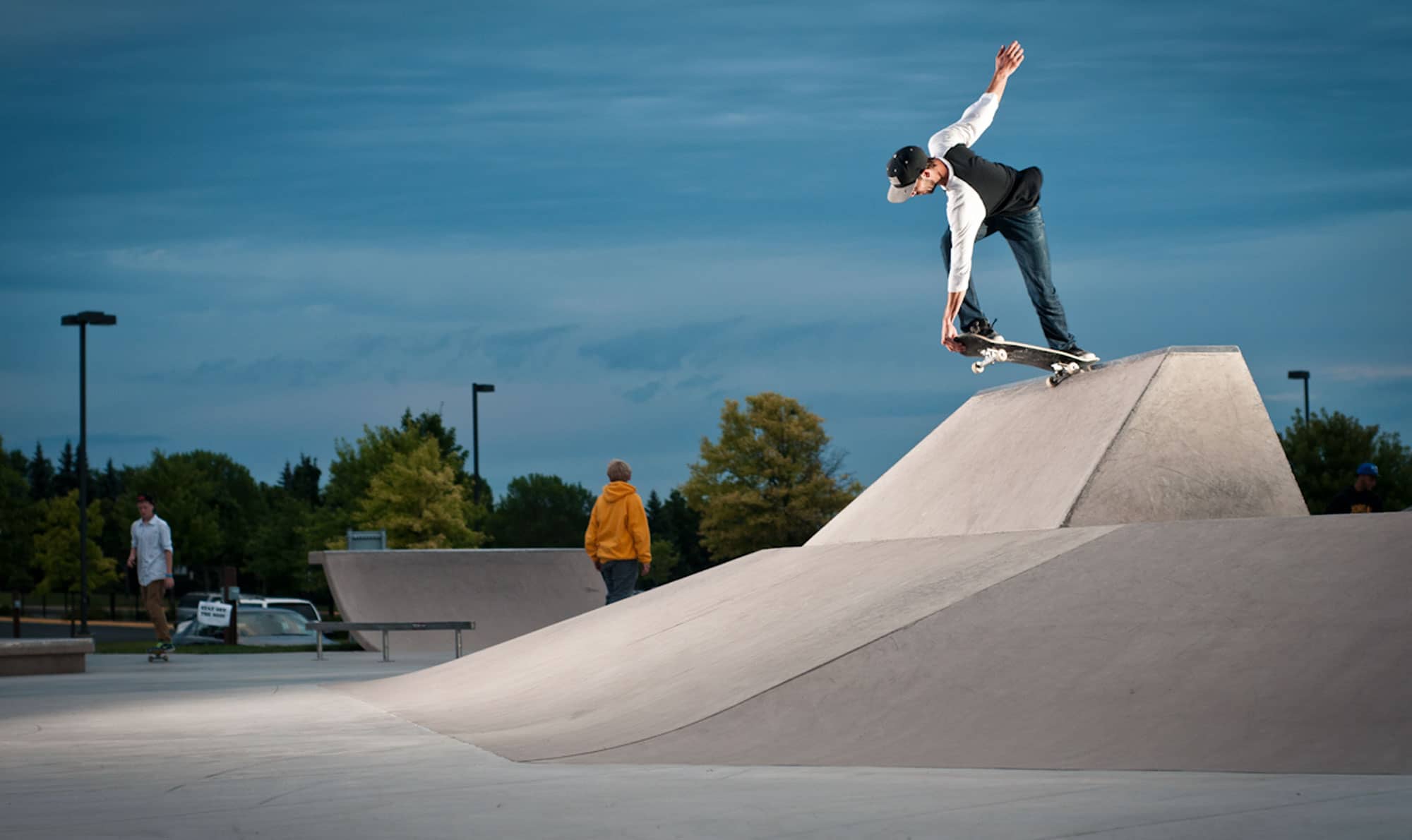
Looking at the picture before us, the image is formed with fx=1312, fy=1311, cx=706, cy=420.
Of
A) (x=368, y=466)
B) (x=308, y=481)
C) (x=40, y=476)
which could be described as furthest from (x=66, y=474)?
(x=368, y=466)

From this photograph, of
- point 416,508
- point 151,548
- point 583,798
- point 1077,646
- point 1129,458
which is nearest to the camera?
point 583,798

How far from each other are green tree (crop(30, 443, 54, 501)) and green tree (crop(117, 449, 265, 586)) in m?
46.7

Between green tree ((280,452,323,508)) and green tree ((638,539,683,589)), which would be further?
green tree ((280,452,323,508))

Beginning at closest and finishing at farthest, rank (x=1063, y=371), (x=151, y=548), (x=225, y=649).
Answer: (x=1063, y=371), (x=151, y=548), (x=225, y=649)

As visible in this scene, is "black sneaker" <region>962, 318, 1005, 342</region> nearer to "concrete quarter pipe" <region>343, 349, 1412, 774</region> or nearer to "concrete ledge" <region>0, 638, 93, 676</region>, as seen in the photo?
"concrete quarter pipe" <region>343, 349, 1412, 774</region>

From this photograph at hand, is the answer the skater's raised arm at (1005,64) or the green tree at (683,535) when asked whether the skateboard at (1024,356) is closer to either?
the skater's raised arm at (1005,64)

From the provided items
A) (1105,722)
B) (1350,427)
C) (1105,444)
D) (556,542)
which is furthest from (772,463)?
(1105,722)

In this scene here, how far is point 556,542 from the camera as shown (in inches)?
2514

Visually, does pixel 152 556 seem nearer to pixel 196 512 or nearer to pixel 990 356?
pixel 990 356

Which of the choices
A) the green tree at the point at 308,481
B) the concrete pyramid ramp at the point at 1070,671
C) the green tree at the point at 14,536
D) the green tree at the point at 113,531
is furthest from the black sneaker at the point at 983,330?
the green tree at the point at 308,481

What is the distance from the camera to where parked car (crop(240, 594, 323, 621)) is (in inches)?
1518

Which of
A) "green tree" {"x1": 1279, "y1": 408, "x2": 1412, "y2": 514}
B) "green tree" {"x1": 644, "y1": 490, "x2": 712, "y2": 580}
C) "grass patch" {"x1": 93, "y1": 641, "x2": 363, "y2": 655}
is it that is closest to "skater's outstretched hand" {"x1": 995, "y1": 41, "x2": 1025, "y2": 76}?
"grass patch" {"x1": 93, "y1": 641, "x2": 363, "y2": 655}

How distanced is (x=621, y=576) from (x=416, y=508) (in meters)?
31.0

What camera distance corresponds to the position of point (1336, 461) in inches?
1346
